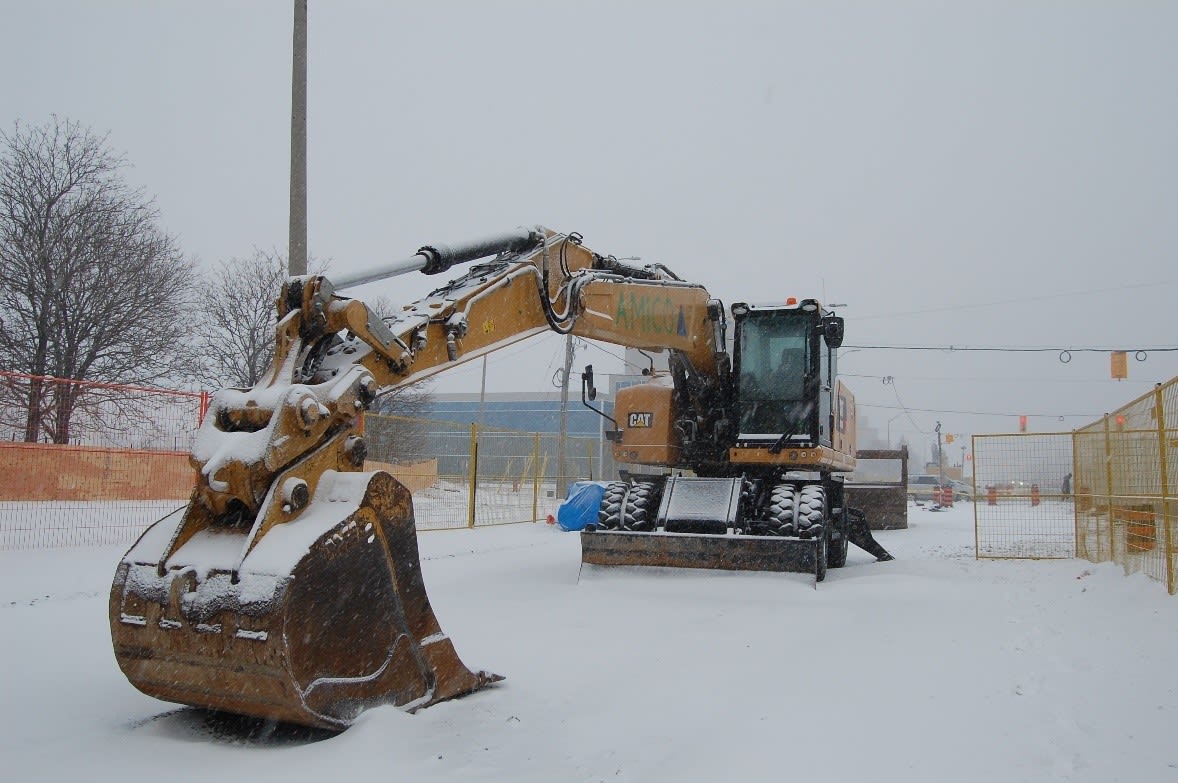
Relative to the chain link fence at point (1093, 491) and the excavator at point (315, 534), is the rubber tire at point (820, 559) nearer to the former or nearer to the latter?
the chain link fence at point (1093, 491)

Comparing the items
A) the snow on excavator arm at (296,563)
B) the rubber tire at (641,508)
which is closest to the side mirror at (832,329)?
the rubber tire at (641,508)

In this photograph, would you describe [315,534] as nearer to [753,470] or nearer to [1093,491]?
[753,470]

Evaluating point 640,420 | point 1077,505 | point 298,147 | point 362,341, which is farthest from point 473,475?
point 362,341

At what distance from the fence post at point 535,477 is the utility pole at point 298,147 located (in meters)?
7.56

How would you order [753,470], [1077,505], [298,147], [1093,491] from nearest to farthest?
[753,470] → [1093,491] → [298,147] → [1077,505]

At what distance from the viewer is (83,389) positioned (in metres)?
11.2

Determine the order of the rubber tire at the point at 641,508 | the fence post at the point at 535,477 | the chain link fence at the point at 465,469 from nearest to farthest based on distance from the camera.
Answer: the rubber tire at the point at 641,508 → the chain link fence at the point at 465,469 → the fence post at the point at 535,477

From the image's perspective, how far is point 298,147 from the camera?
11938 millimetres

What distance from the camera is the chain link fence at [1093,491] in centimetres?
785

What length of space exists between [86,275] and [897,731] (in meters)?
21.9

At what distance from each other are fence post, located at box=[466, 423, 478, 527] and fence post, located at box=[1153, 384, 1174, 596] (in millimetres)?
10264

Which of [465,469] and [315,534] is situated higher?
[465,469]

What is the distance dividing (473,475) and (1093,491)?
9422 millimetres

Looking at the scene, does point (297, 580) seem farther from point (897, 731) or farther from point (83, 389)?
point (83, 389)
